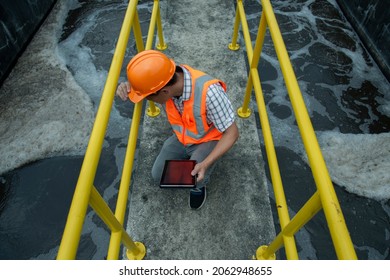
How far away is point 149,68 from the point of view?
5.06 ft

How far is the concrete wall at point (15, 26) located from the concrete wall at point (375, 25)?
4993mm

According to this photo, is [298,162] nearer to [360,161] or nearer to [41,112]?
[360,161]

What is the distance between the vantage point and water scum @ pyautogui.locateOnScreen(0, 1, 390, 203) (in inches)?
117

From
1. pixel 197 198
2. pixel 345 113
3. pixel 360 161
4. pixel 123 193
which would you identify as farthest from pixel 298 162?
pixel 123 193

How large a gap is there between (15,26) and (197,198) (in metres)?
3.74

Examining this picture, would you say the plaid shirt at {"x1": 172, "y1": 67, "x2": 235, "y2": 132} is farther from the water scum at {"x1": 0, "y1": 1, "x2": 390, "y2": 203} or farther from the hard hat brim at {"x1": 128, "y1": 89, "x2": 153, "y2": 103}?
the water scum at {"x1": 0, "y1": 1, "x2": 390, "y2": 203}

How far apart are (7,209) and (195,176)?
2136 millimetres

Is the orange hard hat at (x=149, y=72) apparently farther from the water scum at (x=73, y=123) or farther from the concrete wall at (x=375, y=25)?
the concrete wall at (x=375, y=25)

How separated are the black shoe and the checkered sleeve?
606mm

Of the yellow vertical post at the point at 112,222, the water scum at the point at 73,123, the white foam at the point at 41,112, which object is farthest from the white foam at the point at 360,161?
the white foam at the point at 41,112

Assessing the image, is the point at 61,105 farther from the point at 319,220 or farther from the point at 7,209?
the point at 319,220

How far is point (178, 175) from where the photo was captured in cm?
196

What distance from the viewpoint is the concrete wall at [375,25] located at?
377 centimetres
